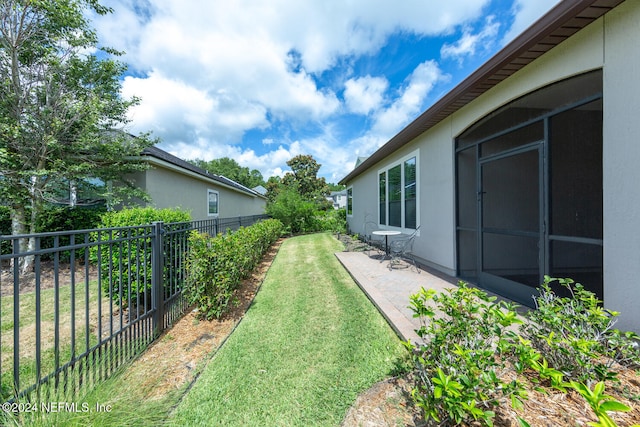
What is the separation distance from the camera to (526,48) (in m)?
3.07

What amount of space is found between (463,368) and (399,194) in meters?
6.59

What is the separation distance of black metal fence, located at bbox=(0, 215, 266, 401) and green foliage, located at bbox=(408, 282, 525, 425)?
2.50m

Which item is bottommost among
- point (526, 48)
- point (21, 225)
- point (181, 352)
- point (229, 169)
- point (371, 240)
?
point (181, 352)

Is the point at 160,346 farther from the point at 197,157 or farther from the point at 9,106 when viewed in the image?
the point at 197,157

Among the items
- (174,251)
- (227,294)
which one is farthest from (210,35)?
(227,294)

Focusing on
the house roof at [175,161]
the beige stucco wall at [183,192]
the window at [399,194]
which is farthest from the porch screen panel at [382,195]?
the house roof at [175,161]

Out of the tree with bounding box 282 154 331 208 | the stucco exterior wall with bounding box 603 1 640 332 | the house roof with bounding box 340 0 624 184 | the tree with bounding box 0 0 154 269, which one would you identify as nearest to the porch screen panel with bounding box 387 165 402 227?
the house roof with bounding box 340 0 624 184

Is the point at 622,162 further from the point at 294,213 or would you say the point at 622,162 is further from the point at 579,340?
the point at 294,213

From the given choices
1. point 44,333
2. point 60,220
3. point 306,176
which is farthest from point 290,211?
point 306,176

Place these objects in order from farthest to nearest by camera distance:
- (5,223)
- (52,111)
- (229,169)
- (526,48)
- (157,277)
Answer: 1. (229,169)
2. (5,223)
3. (52,111)
4. (157,277)
5. (526,48)

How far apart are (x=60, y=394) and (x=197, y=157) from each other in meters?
64.1

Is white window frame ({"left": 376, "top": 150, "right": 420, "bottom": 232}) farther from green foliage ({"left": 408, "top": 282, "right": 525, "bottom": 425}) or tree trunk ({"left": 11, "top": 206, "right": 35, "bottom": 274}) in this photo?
tree trunk ({"left": 11, "top": 206, "right": 35, "bottom": 274})

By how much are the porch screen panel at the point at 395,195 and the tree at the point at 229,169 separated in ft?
165

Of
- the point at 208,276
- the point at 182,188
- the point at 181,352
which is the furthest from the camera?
the point at 182,188
